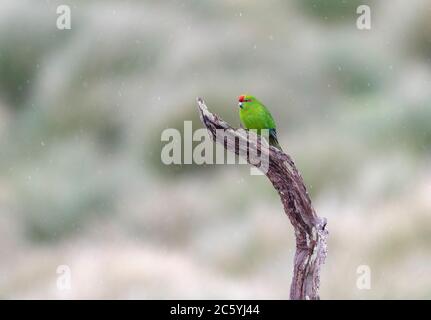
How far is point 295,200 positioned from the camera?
334 inches

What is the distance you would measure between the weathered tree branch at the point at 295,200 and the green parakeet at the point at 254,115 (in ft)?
2.42

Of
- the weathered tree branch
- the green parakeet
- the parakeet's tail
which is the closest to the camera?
the weathered tree branch

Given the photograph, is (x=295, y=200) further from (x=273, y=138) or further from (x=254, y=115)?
(x=254, y=115)

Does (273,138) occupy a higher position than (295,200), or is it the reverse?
(273,138)

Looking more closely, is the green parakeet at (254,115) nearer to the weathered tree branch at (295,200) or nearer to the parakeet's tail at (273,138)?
the parakeet's tail at (273,138)

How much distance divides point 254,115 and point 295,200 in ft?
5.23

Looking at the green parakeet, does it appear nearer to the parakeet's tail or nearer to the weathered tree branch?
the parakeet's tail

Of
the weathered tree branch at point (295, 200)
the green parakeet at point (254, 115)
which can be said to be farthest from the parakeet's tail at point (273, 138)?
the weathered tree branch at point (295, 200)

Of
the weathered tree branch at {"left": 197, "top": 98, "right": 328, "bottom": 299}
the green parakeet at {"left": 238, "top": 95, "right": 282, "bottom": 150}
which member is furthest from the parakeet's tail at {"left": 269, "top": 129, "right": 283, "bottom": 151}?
the weathered tree branch at {"left": 197, "top": 98, "right": 328, "bottom": 299}

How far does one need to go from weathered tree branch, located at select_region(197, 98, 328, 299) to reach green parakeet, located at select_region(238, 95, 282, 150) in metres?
0.74

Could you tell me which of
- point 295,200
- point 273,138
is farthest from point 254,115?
point 295,200

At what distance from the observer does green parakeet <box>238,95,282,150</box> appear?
29.5 ft
